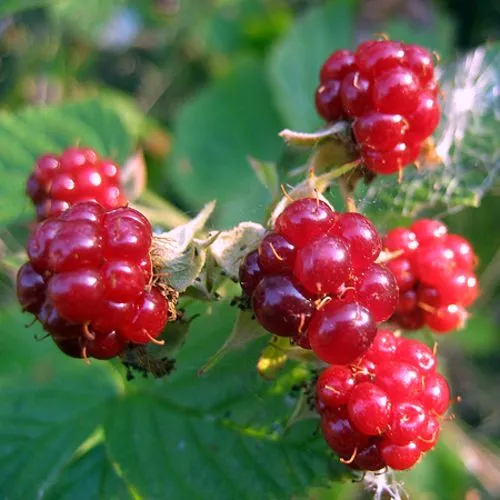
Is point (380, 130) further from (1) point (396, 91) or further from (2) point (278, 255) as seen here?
(2) point (278, 255)

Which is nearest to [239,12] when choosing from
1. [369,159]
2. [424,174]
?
[424,174]

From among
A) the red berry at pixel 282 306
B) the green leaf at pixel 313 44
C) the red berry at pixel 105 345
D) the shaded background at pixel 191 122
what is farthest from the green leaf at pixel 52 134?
the red berry at pixel 282 306

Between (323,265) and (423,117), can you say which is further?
(423,117)

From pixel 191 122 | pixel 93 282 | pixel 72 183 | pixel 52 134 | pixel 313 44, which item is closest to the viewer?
pixel 93 282

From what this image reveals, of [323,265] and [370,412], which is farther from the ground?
[323,265]

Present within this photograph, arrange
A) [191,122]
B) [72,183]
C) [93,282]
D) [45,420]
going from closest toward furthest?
[93,282] < [72,183] < [45,420] < [191,122]

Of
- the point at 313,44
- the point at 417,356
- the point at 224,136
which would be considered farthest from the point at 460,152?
the point at 224,136
